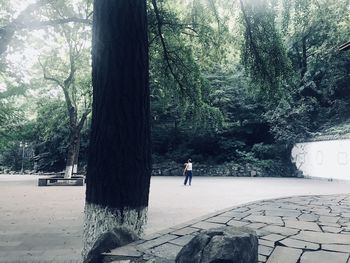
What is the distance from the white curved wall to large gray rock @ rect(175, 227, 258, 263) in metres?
18.1

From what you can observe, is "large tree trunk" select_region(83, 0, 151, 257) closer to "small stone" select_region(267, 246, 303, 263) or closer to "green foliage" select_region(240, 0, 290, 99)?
"small stone" select_region(267, 246, 303, 263)

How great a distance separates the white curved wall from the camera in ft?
63.4

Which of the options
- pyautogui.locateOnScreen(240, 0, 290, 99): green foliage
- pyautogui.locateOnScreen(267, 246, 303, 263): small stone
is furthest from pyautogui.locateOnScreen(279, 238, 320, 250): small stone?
pyautogui.locateOnScreen(240, 0, 290, 99): green foliage

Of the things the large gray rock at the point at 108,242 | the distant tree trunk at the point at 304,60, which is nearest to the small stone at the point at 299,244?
the large gray rock at the point at 108,242

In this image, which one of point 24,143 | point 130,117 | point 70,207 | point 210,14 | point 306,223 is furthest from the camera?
point 24,143

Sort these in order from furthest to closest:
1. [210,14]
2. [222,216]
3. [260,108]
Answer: [260,108], [210,14], [222,216]

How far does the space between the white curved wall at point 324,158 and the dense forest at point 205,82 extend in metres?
0.94

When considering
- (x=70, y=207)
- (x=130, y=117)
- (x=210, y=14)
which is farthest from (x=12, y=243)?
(x=210, y=14)

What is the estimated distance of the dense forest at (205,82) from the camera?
7.56 meters

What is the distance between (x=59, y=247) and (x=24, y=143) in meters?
30.7

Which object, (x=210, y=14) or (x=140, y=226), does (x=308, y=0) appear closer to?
(x=210, y=14)

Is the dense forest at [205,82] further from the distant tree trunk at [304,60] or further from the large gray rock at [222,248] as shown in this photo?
the large gray rock at [222,248]

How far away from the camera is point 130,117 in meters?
4.17

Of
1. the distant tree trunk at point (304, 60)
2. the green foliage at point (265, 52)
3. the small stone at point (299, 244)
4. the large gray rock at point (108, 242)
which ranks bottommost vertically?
the small stone at point (299, 244)
